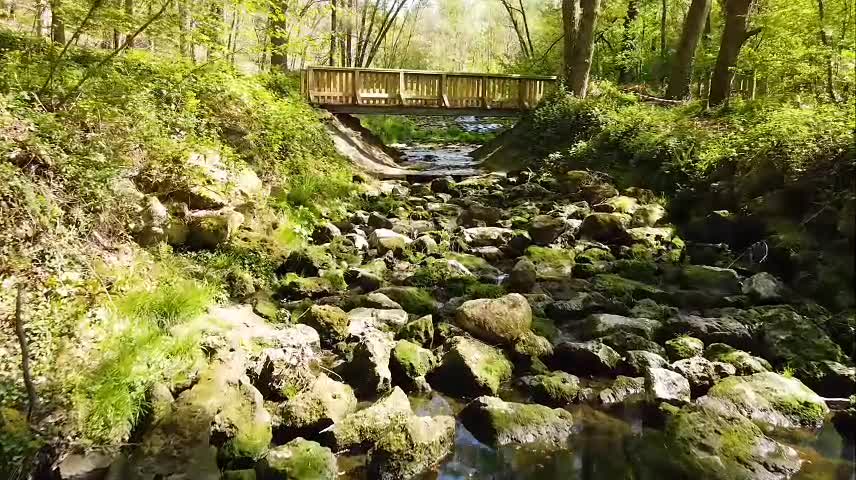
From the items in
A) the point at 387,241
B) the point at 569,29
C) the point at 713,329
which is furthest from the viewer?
the point at 569,29

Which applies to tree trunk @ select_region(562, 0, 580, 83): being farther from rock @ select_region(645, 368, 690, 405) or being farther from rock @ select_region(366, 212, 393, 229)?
rock @ select_region(645, 368, 690, 405)

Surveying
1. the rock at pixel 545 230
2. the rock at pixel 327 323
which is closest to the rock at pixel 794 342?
the rock at pixel 545 230

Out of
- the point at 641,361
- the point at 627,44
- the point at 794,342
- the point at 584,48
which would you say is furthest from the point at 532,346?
the point at 627,44

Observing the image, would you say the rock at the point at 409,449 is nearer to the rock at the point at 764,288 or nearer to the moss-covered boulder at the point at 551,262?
the moss-covered boulder at the point at 551,262

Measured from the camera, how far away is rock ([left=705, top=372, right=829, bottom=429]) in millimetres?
5008

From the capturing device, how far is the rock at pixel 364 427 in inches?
178

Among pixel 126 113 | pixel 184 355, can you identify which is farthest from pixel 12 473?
pixel 126 113

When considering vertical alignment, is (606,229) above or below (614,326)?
above

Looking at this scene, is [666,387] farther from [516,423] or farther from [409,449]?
[409,449]

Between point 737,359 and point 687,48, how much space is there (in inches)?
499

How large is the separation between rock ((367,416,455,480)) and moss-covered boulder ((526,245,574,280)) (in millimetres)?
4202

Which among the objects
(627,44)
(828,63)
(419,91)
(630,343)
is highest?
(627,44)

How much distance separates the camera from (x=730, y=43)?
500 inches

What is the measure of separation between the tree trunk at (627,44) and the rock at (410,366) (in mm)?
20740
